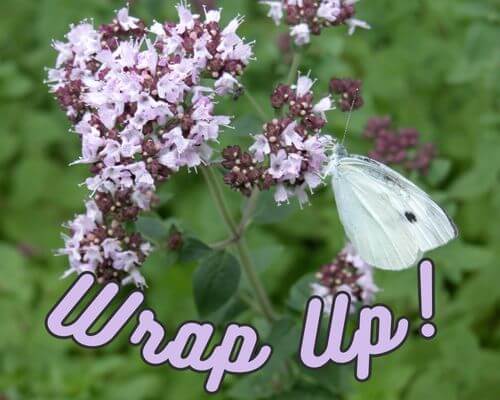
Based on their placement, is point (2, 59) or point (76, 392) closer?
point (76, 392)

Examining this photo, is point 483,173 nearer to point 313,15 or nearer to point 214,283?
point 313,15

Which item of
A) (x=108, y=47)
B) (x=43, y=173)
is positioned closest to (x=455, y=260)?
(x=108, y=47)

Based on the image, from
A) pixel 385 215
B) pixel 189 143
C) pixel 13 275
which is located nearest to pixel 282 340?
pixel 385 215

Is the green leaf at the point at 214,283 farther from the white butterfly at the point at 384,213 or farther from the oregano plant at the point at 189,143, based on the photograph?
the white butterfly at the point at 384,213

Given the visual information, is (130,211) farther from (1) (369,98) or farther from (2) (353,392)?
(1) (369,98)

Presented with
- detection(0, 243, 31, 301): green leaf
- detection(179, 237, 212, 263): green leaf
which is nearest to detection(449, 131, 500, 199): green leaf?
detection(179, 237, 212, 263): green leaf

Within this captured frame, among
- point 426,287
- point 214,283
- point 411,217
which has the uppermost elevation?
point 426,287

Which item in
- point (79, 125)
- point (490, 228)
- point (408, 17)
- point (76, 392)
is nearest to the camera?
point (79, 125)
